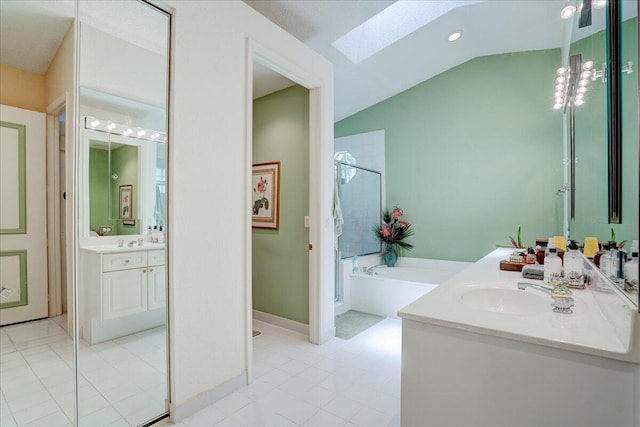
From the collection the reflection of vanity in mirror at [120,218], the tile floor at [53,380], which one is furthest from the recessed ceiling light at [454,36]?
the tile floor at [53,380]

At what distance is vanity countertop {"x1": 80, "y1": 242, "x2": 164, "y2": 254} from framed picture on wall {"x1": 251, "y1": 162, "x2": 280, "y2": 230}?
1.54 metres

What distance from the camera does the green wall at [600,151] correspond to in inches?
36.5

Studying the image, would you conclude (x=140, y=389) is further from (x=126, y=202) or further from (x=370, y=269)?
(x=370, y=269)

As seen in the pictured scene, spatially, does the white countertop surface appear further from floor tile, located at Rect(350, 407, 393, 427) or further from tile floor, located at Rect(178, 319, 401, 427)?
floor tile, located at Rect(350, 407, 393, 427)

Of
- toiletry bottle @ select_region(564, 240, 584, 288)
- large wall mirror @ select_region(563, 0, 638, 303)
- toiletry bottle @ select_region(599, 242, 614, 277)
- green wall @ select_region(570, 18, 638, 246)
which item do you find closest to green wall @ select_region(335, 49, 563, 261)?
green wall @ select_region(570, 18, 638, 246)

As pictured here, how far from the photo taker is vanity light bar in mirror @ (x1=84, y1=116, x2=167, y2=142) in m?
1.54

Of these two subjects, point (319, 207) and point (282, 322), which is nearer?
point (319, 207)

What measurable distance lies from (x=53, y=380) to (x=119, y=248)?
691mm

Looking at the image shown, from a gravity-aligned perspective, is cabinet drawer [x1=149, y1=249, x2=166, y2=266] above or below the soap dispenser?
below

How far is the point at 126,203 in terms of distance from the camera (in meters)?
1.64

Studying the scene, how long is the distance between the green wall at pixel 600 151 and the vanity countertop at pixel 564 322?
25 cm

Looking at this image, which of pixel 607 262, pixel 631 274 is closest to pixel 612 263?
pixel 607 262

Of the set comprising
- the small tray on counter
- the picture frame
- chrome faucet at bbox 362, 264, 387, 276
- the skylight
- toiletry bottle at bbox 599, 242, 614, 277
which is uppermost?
the skylight

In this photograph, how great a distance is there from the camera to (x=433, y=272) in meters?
4.00
